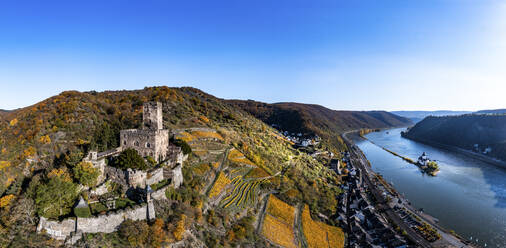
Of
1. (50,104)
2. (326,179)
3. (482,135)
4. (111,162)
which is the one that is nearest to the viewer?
(111,162)

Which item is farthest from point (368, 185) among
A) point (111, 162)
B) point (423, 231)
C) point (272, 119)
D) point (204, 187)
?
point (272, 119)

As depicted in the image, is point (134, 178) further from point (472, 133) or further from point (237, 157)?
point (472, 133)

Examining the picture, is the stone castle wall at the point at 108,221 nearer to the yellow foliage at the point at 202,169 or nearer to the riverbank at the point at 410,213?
the yellow foliage at the point at 202,169

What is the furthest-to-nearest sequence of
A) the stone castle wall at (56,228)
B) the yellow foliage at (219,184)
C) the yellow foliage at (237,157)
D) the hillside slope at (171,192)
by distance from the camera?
the yellow foliage at (237,157)
the yellow foliage at (219,184)
the hillside slope at (171,192)
the stone castle wall at (56,228)

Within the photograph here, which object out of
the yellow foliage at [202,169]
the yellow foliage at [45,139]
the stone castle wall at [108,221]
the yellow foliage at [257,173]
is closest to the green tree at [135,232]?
the stone castle wall at [108,221]

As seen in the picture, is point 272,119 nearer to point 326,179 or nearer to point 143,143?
point 326,179

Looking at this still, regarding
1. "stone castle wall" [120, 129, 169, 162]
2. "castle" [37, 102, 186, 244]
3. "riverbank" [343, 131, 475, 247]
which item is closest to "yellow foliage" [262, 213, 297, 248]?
"castle" [37, 102, 186, 244]
